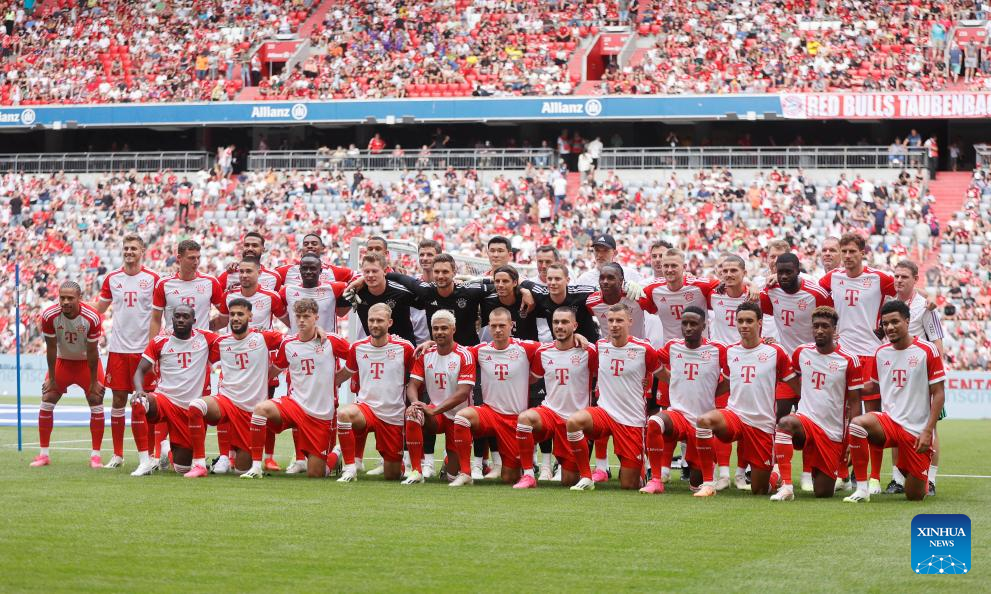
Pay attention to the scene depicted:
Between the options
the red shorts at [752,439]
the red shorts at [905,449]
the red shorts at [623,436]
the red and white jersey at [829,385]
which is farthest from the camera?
the red shorts at [623,436]

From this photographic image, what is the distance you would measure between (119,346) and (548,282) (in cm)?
451

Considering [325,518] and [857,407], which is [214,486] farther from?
[857,407]

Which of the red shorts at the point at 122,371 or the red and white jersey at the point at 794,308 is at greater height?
the red and white jersey at the point at 794,308

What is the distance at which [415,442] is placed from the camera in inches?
460

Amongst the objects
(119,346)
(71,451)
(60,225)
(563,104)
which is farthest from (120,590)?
(60,225)

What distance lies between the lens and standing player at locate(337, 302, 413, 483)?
11.9m

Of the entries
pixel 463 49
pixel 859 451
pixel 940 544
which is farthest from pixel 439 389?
pixel 463 49

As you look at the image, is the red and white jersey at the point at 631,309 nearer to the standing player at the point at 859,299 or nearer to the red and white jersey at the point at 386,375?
the standing player at the point at 859,299

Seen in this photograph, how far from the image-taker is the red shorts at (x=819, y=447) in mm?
10680

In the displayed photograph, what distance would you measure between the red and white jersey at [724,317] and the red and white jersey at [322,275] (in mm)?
3462

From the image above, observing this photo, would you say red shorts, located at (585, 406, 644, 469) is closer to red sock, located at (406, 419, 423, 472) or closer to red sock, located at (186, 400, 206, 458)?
red sock, located at (406, 419, 423, 472)

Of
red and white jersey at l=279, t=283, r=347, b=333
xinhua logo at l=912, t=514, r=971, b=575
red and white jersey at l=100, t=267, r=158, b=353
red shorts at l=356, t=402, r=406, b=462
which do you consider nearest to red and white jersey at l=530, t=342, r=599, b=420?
red shorts at l=356, t=402, r=406, b=462

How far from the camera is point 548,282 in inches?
469

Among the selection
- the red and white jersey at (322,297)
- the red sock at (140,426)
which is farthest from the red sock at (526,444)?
the red sock at (140,426)
